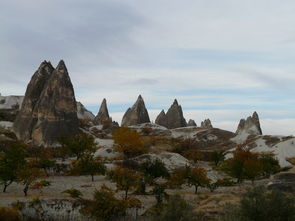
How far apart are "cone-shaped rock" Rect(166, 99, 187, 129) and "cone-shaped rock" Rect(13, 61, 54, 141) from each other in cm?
4899

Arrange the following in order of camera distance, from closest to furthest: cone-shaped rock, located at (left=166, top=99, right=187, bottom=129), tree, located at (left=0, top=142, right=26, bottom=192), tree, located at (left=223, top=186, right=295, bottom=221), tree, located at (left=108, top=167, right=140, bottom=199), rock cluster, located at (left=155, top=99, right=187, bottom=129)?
tree, located at (left=223, top=186, right=295, bottom=221) < tree, located at (left=108, top=167, right=140, bottom=199) < tree, located at (left=0, top=142, right=26, bottom=192) < cone-shaped rock, located at (left=166, top=99, right=187, bottom=129) < rock cluster, located at (left=155, top=99, right=187, bottom=129)

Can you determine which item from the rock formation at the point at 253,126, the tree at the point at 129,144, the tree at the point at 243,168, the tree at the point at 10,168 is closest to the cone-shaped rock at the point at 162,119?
the rock formation at the point at 253,126

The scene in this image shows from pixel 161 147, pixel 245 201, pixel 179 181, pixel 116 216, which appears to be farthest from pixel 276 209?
pixel 161 147

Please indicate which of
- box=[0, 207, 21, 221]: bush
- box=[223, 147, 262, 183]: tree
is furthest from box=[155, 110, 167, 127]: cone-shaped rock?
box=[0, 207, 21, 221]: bush

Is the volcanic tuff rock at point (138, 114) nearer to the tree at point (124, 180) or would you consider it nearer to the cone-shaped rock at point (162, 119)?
the cone-shaped rock at point (162, 119)

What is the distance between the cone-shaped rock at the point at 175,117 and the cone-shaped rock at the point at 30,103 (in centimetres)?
4899

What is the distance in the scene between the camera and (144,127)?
10406 centimetres

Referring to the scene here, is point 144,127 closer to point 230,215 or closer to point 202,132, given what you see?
point 202,132

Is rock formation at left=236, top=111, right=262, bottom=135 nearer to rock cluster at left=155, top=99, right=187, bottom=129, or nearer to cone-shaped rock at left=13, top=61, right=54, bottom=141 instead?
rock cluster at left=155, top=99, right=187, bottom=129

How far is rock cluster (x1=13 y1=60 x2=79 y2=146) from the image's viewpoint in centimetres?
6994

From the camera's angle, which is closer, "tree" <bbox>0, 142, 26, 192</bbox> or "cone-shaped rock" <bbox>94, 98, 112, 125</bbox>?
"tree" <bbox>0, 142, 26, 192</bbox>

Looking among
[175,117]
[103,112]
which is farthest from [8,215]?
[103,112]

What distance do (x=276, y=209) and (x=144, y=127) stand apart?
88079 millimetres

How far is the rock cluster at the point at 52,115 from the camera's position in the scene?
6994 centimetres
